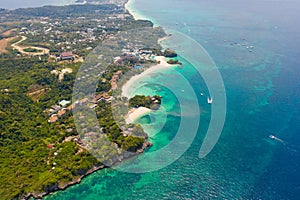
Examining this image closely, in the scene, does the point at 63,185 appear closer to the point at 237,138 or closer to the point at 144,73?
the point at 237,138

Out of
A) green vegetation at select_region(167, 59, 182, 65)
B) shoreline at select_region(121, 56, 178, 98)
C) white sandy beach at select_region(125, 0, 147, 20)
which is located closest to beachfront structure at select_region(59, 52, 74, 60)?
shoreline at select_region(121, 56, 178, 98)

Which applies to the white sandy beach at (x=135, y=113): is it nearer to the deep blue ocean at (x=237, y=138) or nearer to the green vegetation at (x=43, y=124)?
the green vegetation at (x=43, y=124)

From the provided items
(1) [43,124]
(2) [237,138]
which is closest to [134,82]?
(1) [43,124]

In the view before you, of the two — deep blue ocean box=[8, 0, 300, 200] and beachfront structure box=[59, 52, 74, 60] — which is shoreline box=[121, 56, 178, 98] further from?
beachfront structure box=[59, 52, 74, 60]

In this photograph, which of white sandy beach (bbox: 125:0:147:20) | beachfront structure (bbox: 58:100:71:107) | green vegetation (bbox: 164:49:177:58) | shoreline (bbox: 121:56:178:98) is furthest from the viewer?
white sandy beach (bbox: 125:0:147:20)

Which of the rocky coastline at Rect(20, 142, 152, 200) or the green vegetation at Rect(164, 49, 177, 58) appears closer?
the rocky coastline at Rect(20, 142, 152, 200)

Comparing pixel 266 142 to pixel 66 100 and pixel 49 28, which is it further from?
pixel 49 28

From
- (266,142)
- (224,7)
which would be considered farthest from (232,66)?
(224,7)

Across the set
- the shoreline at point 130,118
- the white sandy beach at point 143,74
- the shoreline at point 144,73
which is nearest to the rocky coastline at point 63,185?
the shoreline at point 130,118
